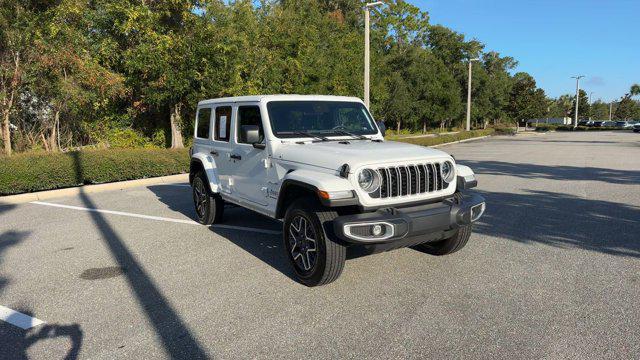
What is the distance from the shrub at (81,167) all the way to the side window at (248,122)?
6.63 m

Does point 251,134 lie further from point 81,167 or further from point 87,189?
point 81,167

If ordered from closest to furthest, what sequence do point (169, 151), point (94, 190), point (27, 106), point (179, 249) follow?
point (179, 249) < point (94, 190) < point (169, 151) < point (27, 106)

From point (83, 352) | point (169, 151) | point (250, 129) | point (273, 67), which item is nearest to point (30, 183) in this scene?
point (169, 151)

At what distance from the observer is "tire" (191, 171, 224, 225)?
22.7ft

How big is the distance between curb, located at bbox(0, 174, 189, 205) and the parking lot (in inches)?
94.3

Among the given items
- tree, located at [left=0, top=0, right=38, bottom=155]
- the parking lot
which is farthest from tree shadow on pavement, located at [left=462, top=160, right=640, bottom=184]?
tree, located at [left=0, top=0, right=38, bottom=155]

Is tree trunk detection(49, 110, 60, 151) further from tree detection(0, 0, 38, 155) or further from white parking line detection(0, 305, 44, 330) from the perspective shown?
white parking line detection(0, 305, 44, 330)

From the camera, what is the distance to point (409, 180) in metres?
4.35

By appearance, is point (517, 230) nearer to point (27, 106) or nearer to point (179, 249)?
point (179, 249)

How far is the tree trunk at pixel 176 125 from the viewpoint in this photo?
16.7 meters

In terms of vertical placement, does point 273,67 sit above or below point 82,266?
above

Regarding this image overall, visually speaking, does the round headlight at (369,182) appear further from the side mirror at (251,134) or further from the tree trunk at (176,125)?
the tree trunk at (176,125)

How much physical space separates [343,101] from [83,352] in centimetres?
399

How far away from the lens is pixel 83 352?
3359 millimetres
